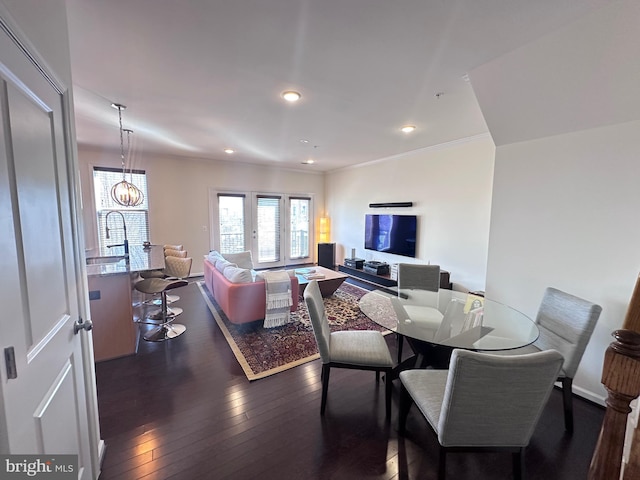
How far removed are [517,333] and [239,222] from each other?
577cm

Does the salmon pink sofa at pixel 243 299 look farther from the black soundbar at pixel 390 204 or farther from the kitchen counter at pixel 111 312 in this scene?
the black soundbar at pixel 390 204

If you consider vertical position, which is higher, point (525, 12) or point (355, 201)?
point (525, 12)

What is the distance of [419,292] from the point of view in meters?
3.03

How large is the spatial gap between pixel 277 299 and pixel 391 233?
3.10m

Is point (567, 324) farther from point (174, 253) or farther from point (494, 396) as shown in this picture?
point (174, 253)

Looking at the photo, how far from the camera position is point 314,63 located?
2.09 m

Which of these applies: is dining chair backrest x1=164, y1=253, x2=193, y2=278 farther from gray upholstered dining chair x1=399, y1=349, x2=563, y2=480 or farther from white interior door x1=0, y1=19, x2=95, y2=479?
gray upholstered dining chair x1=399, y1=349, x2=563, y2=480

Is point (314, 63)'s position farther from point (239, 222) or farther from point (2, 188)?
point (239, 222)

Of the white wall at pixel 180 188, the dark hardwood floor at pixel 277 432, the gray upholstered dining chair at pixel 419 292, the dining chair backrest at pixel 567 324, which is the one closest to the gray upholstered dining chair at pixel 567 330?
the dining chair backrest at pixel 567 324

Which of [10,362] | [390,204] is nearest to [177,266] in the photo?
[10,362]

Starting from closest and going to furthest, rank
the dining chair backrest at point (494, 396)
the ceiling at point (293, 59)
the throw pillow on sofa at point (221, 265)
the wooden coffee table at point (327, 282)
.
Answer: the dining chair backrest at point (494, 396) < the ceiling at point (293, 59) < the throw pillow on sofa at point (221, 265) < the wooden coffee table at point (327, 282)

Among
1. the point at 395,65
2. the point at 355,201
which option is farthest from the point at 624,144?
the point at 355,201

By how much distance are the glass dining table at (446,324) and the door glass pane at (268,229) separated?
4.51 meters

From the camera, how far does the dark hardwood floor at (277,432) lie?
1554mm
